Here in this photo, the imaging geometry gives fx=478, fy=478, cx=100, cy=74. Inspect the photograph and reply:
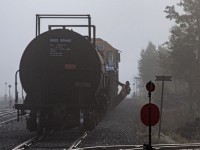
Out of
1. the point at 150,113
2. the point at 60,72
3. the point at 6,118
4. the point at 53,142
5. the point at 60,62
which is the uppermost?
the point at 60,62

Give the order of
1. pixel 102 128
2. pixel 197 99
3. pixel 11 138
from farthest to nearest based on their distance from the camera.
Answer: pixel 197 99, pixel 102 128, pixel 11 138

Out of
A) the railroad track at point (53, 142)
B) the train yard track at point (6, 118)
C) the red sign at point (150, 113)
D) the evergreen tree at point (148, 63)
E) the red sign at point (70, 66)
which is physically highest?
the evergreen tree at point (148, 63)

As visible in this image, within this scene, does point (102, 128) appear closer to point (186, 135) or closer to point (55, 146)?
point (186, 135)

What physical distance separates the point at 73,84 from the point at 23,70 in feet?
6.49

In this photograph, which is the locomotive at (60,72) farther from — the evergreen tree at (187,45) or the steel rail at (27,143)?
the evergreen tree at (187,45)

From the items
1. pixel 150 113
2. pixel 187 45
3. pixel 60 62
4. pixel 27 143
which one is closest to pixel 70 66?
pixel 60 62

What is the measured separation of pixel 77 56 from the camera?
18.2 m

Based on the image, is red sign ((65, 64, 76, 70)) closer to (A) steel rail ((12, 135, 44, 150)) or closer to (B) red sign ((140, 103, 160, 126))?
(A) steel rail ((12, 135, 44, 150))

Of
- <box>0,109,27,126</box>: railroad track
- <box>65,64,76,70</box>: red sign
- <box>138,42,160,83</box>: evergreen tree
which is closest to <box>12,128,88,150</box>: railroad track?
<box>65,64,76,70</box>: red sign

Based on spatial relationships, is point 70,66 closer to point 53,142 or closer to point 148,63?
point 53,142

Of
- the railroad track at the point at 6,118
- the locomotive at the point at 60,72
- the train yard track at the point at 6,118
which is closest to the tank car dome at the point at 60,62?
the locomotive at the point at 60,72

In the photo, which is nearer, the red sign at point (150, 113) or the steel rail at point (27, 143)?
the red sign at point (150, 113)

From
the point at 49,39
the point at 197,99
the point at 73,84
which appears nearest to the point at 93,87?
the point at 73,84

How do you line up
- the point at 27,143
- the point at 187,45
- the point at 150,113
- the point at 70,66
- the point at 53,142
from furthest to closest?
1. the point at 187,45
2. the point at 70,66
3. the point at 53,142
4. the point at 27,143
5. the point at 150,113
